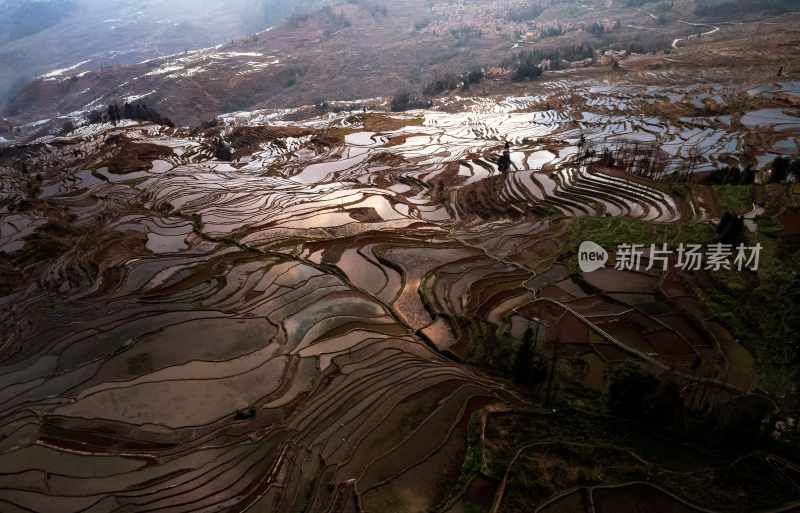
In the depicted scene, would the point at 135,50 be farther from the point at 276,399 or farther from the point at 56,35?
the point at 276,399

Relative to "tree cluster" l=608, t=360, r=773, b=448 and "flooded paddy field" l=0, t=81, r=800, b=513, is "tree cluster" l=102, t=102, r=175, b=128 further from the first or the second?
"tree cluster" l=608, t=360, r=773, b=448

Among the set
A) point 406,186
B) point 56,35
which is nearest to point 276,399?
point 406,186

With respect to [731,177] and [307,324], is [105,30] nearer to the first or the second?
[307,324]

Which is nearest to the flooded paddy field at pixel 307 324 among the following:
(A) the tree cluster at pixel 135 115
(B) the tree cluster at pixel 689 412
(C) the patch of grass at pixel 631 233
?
(C) the patch of grass at pixel 631 233

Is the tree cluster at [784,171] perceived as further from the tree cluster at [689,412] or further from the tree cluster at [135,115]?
the tree cluster at [135,115]
